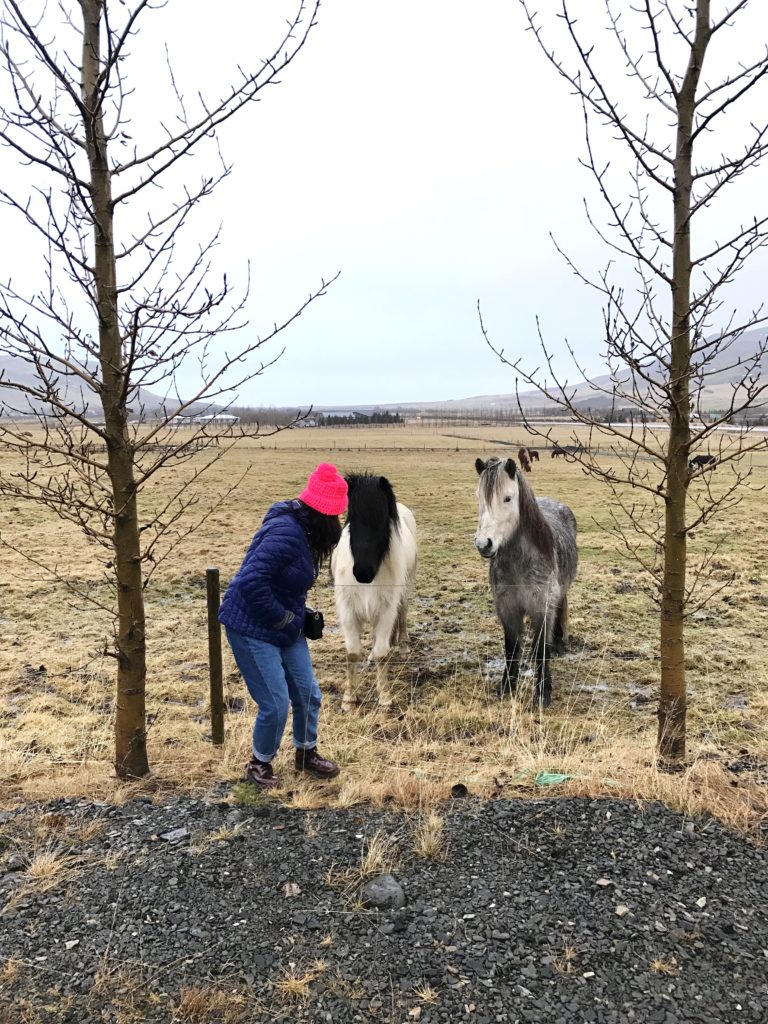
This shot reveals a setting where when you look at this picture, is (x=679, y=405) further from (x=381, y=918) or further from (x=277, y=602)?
(x=381, y=918)

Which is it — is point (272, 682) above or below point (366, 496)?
below

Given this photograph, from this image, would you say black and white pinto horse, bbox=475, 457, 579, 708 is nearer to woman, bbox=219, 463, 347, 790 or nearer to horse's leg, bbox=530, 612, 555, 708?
horse's leg, bbox=530, 612, 555, 708

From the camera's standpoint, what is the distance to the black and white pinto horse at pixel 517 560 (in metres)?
5.54

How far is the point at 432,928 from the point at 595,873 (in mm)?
853

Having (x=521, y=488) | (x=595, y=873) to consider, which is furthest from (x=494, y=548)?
(x=595, y=873)

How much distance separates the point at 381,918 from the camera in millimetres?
2764

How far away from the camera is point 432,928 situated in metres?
2.70

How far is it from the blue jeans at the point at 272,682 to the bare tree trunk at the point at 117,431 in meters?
0.60

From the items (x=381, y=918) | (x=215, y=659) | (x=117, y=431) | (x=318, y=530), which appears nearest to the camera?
(x=381, y=918)

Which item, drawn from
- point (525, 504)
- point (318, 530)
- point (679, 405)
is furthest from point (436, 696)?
point (679, 405)

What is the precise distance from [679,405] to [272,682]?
2.93 meters

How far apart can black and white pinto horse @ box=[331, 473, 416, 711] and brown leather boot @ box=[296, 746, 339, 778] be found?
1.58 metres

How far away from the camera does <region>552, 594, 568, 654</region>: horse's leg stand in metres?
7.35

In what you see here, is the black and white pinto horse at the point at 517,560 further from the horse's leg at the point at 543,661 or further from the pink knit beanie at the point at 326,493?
the pink knit beanie at the point at 326,493
